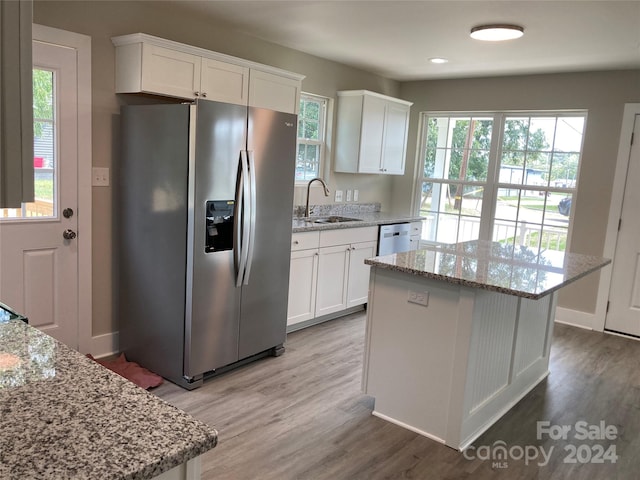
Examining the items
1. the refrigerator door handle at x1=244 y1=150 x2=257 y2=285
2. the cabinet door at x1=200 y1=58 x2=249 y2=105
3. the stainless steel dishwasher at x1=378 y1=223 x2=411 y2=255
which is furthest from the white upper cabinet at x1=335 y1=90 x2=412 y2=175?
the refrigerator door handle at x1=244 y1=150 x2=257 y2=285

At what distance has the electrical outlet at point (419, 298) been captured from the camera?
255 centimetres

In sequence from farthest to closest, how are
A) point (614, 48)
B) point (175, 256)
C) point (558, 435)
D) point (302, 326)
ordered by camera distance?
1. point (302, 326)
2. point (614, 48)
3. point (175, 256)
4. point (558, 435)

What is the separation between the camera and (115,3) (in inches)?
124

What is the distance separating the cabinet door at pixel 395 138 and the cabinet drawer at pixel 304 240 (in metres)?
1.59

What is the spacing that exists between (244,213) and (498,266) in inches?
58.9

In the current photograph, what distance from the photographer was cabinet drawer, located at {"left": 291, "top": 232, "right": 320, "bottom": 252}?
382cm

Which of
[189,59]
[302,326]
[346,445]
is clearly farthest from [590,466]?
[189,59]

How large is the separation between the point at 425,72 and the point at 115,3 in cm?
309

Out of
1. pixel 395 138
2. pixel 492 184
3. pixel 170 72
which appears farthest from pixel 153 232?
pixel 492 184

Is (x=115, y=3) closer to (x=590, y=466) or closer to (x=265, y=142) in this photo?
(x=265, y=142)

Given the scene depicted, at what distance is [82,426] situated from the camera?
3.06 feet

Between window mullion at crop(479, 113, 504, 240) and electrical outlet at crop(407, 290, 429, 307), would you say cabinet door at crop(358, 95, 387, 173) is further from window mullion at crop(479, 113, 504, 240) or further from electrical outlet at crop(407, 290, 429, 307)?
electrical outlet at crop(407, 290, 429, 307)

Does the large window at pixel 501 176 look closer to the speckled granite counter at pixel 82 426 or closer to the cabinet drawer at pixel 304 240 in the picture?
the cabinet drawer at pixel 304 240

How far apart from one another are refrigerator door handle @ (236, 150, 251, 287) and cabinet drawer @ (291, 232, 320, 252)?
74 centimetres
